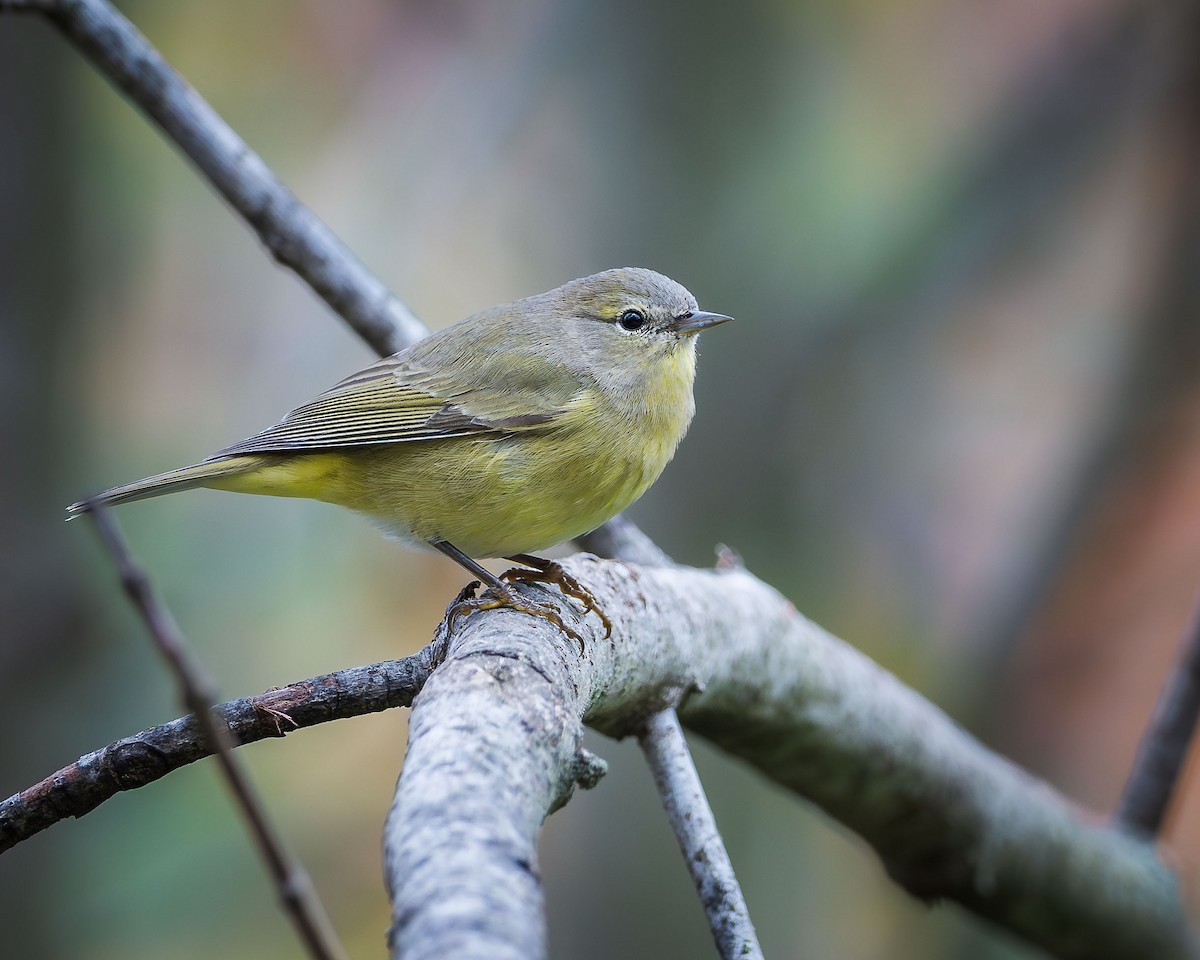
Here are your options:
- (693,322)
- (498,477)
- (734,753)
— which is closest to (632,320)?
(693,322)

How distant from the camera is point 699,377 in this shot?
6.25m

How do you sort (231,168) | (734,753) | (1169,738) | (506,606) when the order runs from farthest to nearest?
(1169,738) < (734,753) < (231,168) < (506,606)

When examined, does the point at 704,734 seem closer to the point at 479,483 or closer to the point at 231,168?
the point at 479,483

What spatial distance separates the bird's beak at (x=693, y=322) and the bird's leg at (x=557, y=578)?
3.50 ft

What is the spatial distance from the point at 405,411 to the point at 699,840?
1676 mm

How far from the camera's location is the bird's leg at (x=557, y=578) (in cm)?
258

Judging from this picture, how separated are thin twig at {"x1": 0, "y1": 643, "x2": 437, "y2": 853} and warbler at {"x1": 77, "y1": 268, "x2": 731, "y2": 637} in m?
0.88

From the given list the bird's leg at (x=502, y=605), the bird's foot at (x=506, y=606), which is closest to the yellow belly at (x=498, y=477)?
the bird's leg at (x=502, y=605)

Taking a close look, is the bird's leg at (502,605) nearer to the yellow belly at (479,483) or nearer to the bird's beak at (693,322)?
the yellow belly at (479,483)

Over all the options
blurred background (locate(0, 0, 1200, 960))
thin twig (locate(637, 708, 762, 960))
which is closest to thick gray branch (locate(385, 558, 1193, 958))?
thin twig (locate(637, 708, 762, 960))

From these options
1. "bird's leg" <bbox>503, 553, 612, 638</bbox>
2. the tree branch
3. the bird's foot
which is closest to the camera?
the tree branch

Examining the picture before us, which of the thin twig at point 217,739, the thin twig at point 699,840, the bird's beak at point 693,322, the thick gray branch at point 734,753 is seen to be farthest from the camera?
the bird's beak at point 693,322

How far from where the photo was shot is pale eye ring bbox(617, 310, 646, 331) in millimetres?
3785

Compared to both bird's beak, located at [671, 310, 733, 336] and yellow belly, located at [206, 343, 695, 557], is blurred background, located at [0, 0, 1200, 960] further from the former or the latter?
yellow belly, located at [206, 343, 695, 557]
